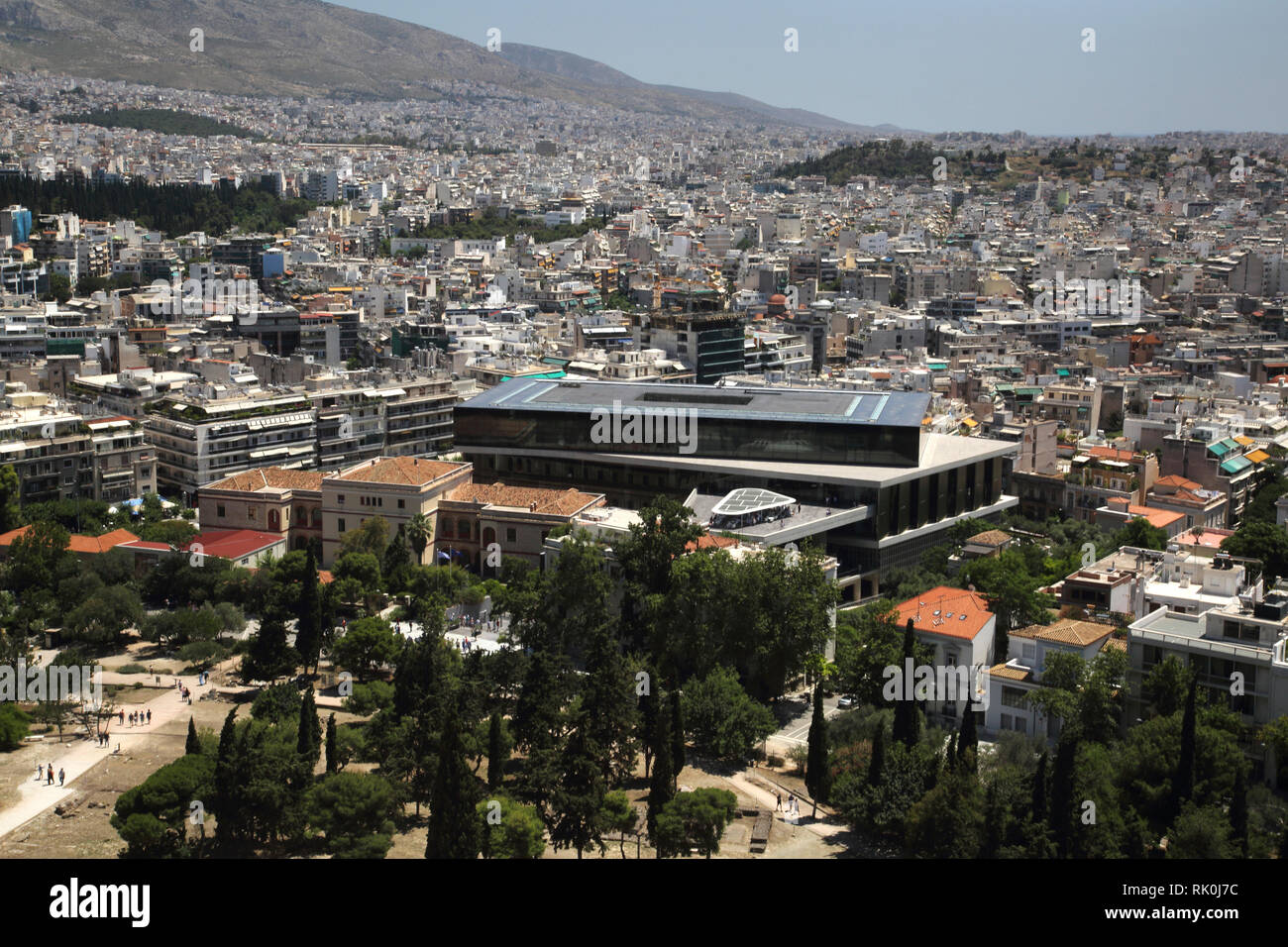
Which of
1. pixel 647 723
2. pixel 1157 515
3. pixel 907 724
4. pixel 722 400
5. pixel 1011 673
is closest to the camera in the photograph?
pixel 907 724

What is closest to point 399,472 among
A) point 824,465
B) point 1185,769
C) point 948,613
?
point 824,465

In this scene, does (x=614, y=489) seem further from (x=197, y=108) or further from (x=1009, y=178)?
(x=197, y=108)

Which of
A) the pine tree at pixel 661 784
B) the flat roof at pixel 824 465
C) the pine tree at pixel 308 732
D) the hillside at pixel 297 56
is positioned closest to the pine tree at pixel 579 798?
the pine tree at pixel 661 784

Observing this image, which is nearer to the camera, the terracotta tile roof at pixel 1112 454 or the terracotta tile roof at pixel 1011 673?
the terracotta tile roof at pixel 1011 673

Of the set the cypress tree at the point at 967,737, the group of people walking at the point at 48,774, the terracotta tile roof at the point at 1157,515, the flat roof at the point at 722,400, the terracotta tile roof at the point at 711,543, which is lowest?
the group of people walking at the point at 48,774

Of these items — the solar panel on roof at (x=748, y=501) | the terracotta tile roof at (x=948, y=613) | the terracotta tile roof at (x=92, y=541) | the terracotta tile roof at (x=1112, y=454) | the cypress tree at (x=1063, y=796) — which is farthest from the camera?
the terracotta tile roof at (x=1112, y=454)

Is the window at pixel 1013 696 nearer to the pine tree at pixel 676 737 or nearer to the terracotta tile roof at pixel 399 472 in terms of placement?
the pine tree at pixel 676 737

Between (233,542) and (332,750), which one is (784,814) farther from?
(233,542)
